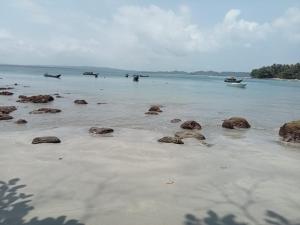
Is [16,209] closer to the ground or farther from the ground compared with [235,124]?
farther from the ground

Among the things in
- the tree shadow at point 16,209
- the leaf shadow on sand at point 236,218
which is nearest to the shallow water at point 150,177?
the leaf shadow on sand at point 236,218

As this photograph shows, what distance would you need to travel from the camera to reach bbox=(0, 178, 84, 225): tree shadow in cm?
716

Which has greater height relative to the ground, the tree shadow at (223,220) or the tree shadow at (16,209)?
the tree shadow at (223,220)

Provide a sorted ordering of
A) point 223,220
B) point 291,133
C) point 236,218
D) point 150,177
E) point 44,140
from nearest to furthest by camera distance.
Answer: point 223,220 < point 236,218 < point 150,177 < point 44,140 < point 291,133

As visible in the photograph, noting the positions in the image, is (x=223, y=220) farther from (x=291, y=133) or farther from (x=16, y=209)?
(x=291, y=133)

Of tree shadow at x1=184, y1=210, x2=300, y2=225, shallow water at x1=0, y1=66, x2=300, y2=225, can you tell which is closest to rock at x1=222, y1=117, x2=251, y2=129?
shallow water at x1=0, y1=66, x2=300, y2=225

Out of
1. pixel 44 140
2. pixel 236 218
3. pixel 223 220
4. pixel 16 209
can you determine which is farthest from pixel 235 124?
pixel 16 209

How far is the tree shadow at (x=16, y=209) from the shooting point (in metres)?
7.16

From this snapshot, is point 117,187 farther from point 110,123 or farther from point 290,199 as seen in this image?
point 110,123

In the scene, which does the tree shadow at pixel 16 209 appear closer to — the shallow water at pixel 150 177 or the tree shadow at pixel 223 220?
the shallow water at pixel 150 177

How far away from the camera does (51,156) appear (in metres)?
12.3

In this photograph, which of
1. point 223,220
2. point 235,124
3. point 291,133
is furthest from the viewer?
point 235,124

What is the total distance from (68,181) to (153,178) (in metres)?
2.22

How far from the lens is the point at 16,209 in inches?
304
